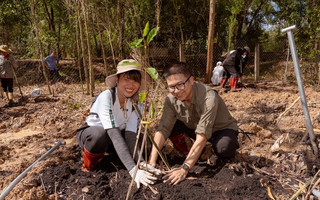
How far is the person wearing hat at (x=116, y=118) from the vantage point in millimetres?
2028

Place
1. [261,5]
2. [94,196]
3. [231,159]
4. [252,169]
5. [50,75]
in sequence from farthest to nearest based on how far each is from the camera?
[261,5] < [50,75] < [231,159] < [252,169] < [94,196]

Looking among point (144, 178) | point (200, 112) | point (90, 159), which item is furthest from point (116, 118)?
point (200, 112)

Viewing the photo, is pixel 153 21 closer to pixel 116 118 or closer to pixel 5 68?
pixel 5 68

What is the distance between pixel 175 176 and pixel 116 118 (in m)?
0.74

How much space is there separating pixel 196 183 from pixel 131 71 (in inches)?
40.7

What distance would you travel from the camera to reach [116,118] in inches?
90.8

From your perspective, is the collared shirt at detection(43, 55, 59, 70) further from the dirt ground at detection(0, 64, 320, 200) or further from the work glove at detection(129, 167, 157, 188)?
the work glove at detection(129, 167, 157, 188)

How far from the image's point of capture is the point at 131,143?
2.29 meters

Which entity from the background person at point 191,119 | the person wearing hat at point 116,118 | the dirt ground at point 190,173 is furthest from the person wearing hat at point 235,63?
the person wearing hat at point 116,118

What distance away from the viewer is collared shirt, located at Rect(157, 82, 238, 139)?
210 centimetres

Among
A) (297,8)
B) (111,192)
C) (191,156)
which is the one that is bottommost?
(111,192)

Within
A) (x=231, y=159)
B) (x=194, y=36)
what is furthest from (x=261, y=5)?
(x=231, y=159)

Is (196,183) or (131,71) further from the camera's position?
(131,71)

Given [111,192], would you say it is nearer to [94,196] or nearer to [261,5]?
[94,196]
